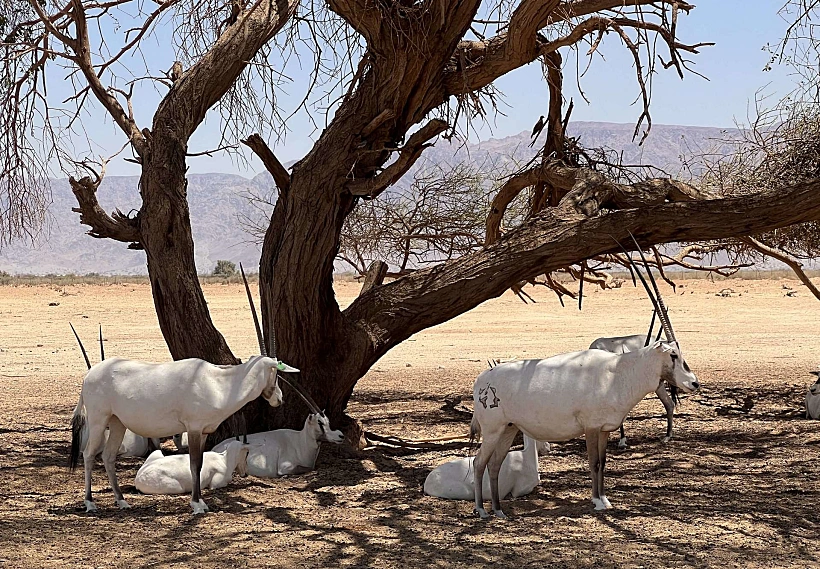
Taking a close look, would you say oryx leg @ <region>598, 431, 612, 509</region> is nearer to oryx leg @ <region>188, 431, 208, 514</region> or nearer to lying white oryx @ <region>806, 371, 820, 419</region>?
oryx leg @ <region>188, 431, 208, 514</region>

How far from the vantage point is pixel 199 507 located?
23.0 feet

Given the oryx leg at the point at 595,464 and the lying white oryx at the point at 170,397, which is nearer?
the oryx leg at the point at 595,464

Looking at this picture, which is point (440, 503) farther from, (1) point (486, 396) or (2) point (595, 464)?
(2) point (595, 464)

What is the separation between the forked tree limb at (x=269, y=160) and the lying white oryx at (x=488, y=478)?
3.35 meters

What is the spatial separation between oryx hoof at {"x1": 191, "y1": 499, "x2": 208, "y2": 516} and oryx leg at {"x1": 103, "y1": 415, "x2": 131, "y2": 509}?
63 centimetres

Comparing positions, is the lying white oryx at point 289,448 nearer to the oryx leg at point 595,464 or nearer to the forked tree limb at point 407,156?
the forked tree limb at point 407,156

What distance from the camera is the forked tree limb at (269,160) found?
908cm

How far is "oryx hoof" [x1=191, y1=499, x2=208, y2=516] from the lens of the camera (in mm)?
6988

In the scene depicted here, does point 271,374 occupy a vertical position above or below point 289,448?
above

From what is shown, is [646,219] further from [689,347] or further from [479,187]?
[689,347]

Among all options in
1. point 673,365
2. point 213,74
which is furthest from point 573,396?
point 213,74

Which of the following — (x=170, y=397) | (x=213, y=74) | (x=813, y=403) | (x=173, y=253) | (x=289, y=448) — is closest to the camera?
(x=170, y=397)

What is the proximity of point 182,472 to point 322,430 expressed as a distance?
1.27m

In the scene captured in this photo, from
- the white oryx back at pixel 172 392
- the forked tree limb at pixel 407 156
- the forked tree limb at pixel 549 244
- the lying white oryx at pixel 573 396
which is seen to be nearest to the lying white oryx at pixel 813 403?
the forked tree limb at pixel 549 244
